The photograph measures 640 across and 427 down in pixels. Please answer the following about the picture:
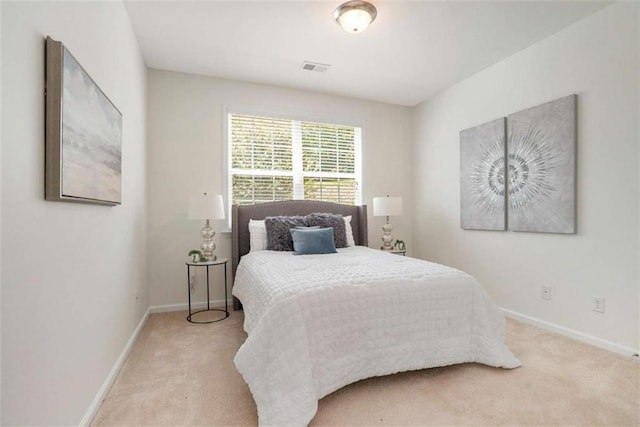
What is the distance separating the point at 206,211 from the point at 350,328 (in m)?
1.97

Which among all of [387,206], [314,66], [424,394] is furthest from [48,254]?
[387,206]

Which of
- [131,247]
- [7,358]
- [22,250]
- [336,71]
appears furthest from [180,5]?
[7,358]

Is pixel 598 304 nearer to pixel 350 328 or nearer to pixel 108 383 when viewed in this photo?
pixel 350 328

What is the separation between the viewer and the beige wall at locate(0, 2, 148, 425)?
102 centimetres

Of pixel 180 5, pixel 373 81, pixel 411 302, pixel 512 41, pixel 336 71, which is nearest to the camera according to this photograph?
pixel 411 302

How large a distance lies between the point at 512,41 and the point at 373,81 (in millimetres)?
1405

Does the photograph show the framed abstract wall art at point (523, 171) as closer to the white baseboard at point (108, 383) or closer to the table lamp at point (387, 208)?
the table lamp at point (387, 208)

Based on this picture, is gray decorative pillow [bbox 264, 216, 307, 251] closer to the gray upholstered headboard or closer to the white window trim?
the gray upholstered headboard

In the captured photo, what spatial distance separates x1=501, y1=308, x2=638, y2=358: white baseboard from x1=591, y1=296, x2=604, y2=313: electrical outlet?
0.71 feet

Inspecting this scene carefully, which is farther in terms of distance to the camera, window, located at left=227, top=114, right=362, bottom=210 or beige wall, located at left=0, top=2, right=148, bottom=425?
window, located at left=227, top=114, right=362, bottom=210

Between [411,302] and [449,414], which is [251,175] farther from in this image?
[449,414]

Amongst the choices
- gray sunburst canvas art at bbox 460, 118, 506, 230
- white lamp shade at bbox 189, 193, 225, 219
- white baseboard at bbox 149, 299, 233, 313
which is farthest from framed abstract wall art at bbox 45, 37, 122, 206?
gray sunburst canvas art at bbox 460, 118, 506, 230

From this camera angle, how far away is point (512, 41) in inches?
115

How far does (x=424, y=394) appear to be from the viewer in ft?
6.06
